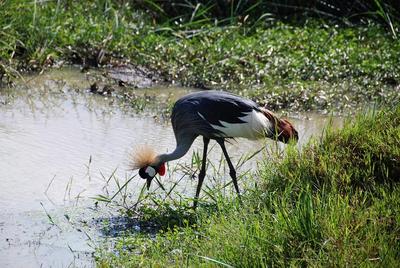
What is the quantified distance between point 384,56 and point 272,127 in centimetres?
332

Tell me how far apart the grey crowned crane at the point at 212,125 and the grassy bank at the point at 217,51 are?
187cm

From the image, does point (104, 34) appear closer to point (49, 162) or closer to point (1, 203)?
point (49, 162)

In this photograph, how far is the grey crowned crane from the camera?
620 centimetres

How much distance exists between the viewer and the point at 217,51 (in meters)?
9.11

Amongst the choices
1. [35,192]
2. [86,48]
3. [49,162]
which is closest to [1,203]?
[35,192]

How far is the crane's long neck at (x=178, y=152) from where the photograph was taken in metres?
6.21

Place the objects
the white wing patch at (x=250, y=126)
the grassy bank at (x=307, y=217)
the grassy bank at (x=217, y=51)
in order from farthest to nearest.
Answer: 1. the grassy bank at (x=217, y=51)
2. the white wing patch at (x=250, y=126)
3. the grassy bank at (x=307, y=217)

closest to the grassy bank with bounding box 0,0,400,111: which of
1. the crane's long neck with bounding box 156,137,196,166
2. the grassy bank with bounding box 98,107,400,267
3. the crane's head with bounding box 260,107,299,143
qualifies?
the crane's head with bounding box 260,107,299,143

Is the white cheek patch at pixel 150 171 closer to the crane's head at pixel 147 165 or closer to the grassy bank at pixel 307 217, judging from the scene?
the crane's head at pixel 147 165

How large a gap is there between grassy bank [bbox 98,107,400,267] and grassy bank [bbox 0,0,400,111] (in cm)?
211

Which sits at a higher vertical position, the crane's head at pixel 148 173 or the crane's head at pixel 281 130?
the crane's head at pixel 281 130

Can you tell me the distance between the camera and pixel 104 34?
9047 mm

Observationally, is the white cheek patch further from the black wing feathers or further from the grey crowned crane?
the black wing feathers

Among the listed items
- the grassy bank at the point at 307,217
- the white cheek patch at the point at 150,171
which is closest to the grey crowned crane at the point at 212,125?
the white cheek patch at the point at 150,171
